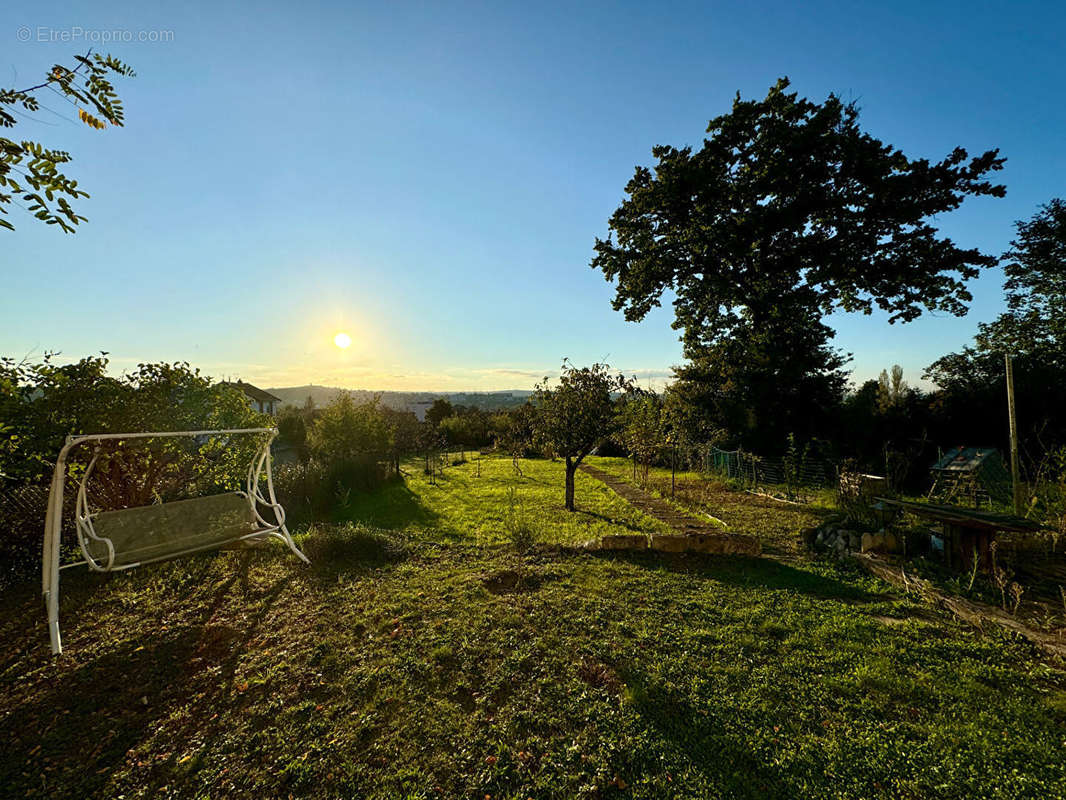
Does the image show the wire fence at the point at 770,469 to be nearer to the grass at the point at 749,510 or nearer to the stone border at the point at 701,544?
the grass at the point at 749,510

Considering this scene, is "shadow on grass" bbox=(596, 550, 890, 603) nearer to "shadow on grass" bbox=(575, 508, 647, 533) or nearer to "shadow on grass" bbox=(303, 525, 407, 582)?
"shadow on grass" bbox=(575, 508, 647, 533)

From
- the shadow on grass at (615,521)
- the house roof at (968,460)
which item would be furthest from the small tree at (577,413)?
the house roof at (968,460)

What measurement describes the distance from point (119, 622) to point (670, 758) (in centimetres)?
561

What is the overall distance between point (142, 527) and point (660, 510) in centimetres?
986

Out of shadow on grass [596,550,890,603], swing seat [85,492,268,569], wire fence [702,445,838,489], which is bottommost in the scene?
shadow on grass [596,550,890,603]

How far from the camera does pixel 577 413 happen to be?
10.0 metres

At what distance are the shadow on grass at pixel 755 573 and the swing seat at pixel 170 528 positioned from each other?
5192 mm

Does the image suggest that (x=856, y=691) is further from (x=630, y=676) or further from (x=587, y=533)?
(x=587, y=533)

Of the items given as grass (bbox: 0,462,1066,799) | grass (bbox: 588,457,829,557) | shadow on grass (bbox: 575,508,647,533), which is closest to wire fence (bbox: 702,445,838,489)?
grass (bbox: 588,457,829,557)

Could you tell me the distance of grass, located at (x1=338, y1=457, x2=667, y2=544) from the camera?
27.3 ft

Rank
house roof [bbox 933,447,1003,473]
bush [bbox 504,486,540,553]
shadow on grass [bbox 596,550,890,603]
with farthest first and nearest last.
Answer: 1. house roof [bbox 933,447,1003,473]
2. bush [bbox 504,486,540,553]
3. shadow on grass [bbox 596,550,890,603]

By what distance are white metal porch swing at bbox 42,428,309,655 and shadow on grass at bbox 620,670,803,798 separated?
4.73m

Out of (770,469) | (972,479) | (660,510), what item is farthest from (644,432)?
(972,479)

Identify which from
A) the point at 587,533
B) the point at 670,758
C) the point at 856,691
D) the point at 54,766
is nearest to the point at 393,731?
the point at 670,758
